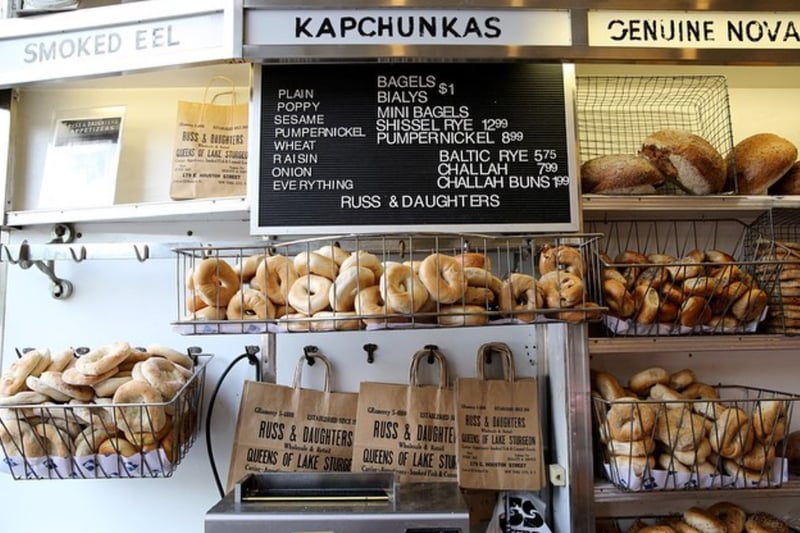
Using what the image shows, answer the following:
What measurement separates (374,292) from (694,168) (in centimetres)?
95

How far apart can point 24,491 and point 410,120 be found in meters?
1.59

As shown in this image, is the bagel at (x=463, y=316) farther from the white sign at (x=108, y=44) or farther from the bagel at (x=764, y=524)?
the bagel at (x=764, y=524)

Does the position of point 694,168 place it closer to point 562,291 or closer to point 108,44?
point 562,291

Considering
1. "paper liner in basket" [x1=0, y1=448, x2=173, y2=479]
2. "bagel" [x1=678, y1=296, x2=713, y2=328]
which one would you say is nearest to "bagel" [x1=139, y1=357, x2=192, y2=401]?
"paper liner in basket" [x1=0, y1=448, x2=173, y2=479]

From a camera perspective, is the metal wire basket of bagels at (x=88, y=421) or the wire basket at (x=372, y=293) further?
the metal wire basket of bagels at (x=88, y=421)

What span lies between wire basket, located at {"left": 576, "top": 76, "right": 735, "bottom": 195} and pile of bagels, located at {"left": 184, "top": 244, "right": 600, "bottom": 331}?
2.31 feet

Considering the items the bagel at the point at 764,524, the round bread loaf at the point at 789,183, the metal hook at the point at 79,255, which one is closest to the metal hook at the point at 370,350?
the metal hook at the point at 79,255

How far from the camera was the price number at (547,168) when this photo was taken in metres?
1.42

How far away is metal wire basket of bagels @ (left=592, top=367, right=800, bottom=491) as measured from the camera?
1290 millimetres

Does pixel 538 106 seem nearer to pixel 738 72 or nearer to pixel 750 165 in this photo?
pixel 750 165

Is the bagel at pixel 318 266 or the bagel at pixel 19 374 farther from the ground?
the bagel at pixel 318 266

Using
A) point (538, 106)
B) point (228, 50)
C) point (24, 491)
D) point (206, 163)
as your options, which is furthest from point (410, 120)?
point (24, 491)

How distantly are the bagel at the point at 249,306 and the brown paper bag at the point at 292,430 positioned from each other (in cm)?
44

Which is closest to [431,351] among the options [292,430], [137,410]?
[292,430]
